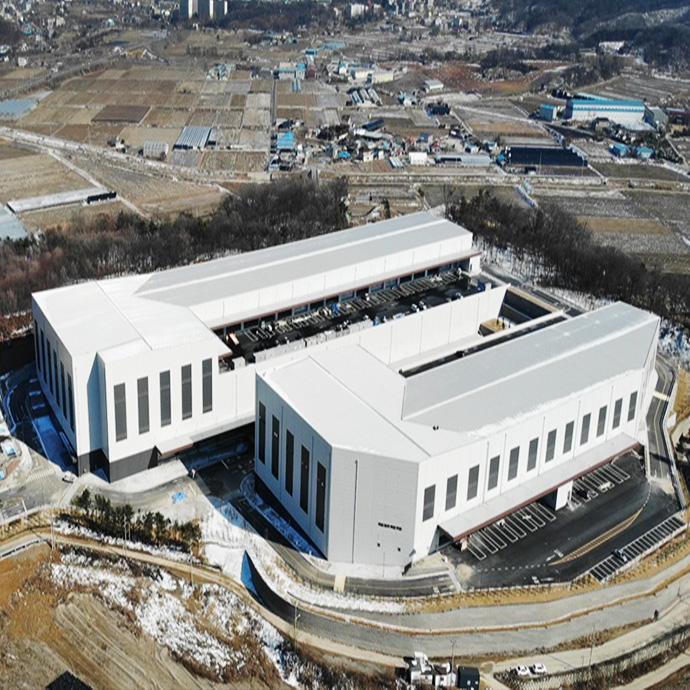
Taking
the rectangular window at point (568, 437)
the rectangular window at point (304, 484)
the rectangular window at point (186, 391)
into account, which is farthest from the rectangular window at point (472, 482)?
the rectangular window at point (186, 391)

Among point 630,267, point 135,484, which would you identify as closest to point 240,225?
point 630,267

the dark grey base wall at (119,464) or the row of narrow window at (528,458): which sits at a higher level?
the row of narrow window at (528,458)

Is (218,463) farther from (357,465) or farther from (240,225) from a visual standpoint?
(240,225)

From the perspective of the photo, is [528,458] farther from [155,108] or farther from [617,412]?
[155,108]

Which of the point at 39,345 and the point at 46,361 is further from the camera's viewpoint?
the point at 39,345

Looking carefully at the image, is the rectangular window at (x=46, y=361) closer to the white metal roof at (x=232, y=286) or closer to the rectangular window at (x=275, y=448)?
the white metal roof at (x=232, y=286)

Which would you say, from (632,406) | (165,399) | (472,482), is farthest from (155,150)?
(472,482)
